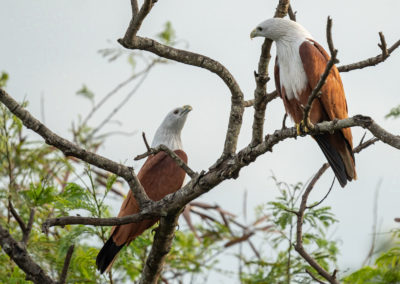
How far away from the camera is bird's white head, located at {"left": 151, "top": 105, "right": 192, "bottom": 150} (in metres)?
7.06

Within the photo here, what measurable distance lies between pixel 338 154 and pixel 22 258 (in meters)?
2.76

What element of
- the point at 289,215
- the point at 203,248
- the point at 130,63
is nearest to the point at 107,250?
the point at 289,215

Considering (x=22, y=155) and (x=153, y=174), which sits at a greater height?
(x=22, y=155)

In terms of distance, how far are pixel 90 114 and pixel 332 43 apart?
5.85m

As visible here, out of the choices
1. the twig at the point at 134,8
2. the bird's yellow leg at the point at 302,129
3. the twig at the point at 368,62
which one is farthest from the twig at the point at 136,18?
the twig at the point at 368,62

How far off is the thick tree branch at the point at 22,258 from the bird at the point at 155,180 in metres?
1.24

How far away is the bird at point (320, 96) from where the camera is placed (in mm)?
→ 5305

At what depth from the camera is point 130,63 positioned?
29.7 ft

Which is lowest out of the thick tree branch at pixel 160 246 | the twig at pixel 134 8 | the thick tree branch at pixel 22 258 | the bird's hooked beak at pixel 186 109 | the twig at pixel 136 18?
the thick tree branch at pixel 22 258

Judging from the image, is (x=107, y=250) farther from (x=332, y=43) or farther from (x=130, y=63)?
(x=130, y=63)

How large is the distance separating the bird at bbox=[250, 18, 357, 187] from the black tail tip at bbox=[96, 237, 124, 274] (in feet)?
6.53

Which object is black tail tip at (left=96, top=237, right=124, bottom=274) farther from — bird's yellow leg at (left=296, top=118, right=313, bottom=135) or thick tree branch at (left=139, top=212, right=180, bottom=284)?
bird's yellow leg at (left=296, top=118, right=313, bottom=135)

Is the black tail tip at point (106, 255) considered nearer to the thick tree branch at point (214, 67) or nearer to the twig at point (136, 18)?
the thick tree branch at point (214, 67)

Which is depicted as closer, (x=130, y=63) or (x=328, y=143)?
(x=328, y=143)
